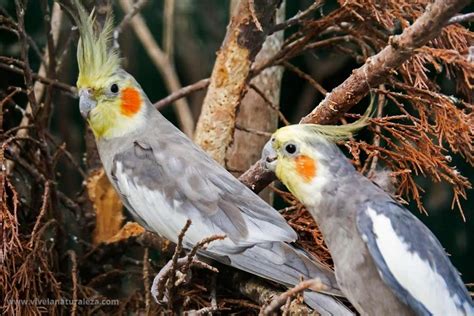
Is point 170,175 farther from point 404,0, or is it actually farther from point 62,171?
point 62,171

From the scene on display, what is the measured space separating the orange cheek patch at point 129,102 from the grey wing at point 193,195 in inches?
3.6

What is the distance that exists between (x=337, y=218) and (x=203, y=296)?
480 mm

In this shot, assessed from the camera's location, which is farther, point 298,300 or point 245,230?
point 245,230

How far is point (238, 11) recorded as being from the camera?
2170 mm

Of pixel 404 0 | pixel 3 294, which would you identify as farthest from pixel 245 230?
pixel 404 0

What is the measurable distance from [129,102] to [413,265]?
34.9 inches

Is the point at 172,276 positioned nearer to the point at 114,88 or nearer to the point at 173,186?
the point at 173,186

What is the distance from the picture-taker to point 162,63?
321 centimetres

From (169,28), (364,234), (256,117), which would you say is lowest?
(364,234)

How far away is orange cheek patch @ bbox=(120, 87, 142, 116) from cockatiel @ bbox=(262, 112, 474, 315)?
0.46m

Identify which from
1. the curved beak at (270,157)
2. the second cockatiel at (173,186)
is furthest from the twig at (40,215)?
the curved beak at (270,157)

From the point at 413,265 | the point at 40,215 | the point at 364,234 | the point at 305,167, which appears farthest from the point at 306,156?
the point at 40,215

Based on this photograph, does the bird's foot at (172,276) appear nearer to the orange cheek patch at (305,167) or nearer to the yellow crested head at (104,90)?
the orange cheek patch at (305,167)

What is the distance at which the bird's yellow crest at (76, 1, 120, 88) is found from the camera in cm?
197
